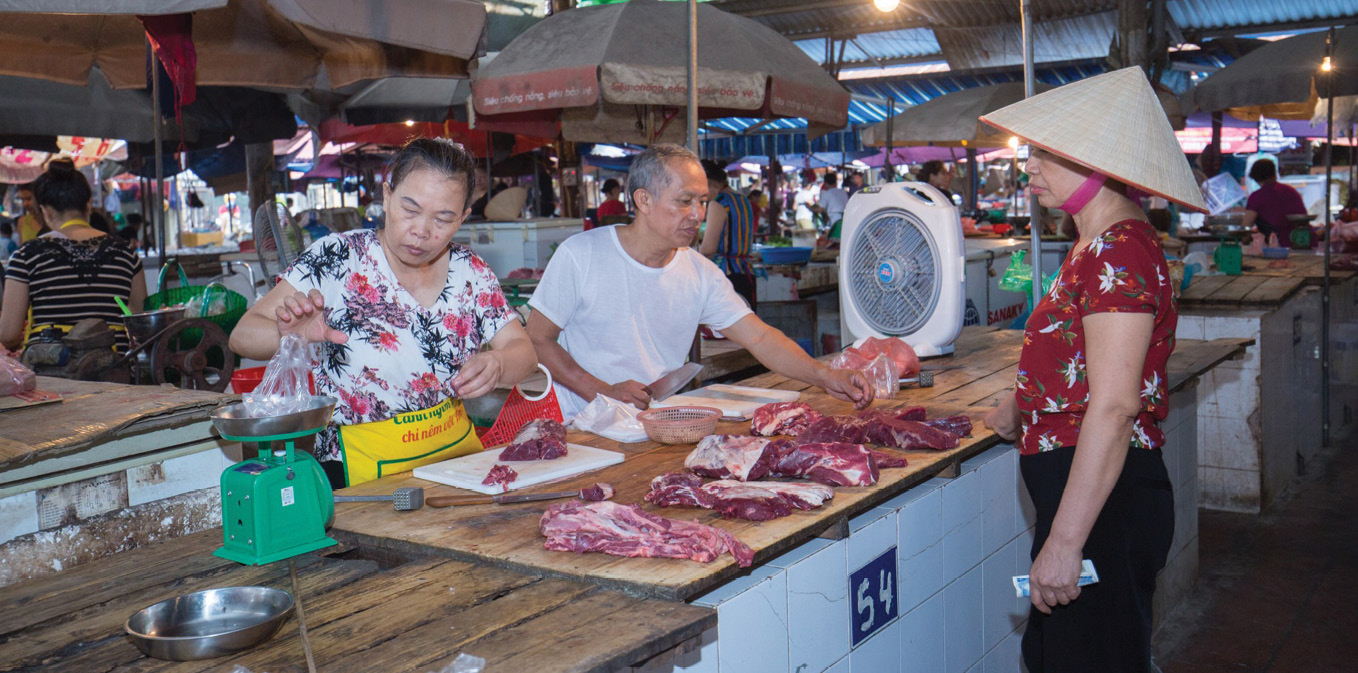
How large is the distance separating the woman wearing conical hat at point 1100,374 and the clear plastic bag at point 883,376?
105 cm

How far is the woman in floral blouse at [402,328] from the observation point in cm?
274

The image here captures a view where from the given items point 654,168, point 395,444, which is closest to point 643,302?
point 654,168

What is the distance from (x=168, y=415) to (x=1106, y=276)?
269 cm

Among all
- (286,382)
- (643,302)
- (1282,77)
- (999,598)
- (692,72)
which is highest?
(1282,77)

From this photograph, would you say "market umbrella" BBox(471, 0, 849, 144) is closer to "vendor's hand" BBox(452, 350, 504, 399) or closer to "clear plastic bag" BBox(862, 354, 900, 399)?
"clear plastic bag" BBox(862, 354, 900, 399)

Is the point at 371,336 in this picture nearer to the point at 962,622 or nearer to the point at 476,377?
the point at 476,377

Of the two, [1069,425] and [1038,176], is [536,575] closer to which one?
[1069,425]

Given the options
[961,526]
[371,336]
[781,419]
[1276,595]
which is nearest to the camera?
[371,336]

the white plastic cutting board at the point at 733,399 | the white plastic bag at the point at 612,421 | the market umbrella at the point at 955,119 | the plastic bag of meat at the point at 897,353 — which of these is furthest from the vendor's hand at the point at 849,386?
the market umbrella at the point at 955,119

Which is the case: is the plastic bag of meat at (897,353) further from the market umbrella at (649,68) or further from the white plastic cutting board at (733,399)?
the market umbrella at (649,68)

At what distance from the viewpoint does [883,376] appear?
151 inches

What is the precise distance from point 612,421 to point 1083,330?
4.72 feet

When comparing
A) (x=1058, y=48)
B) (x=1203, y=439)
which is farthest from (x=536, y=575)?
(x=1058, y=48)

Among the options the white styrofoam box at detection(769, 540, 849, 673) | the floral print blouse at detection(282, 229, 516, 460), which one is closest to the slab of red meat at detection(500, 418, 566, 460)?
the floral print blouse at detection(282, 229, 516, 460)
